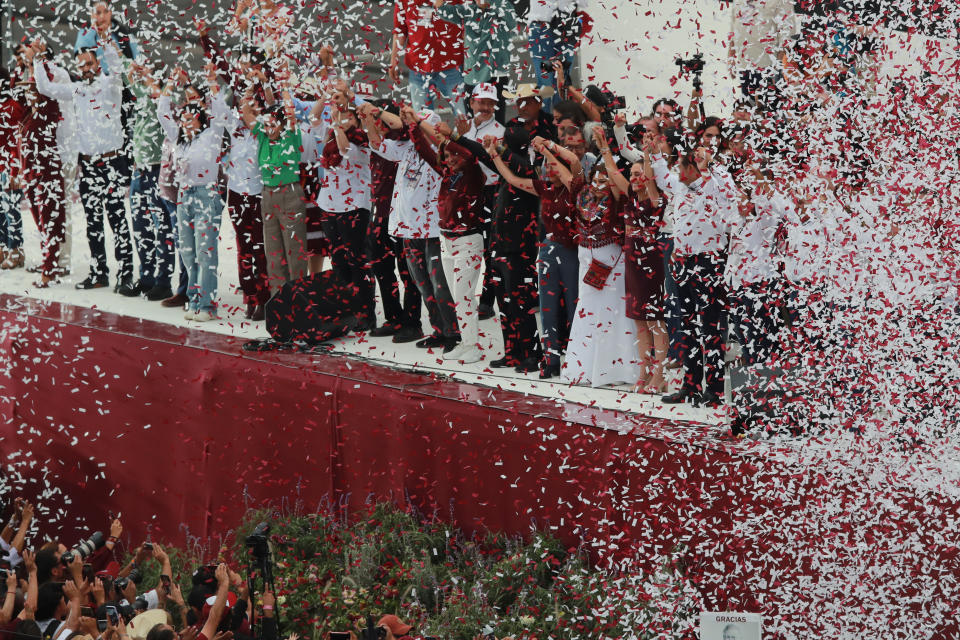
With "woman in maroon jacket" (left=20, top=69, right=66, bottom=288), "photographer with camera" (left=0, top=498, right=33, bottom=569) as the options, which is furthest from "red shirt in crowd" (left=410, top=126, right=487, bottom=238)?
"woman in maroon jacket" (left=20, top=69, right=66, bottom=288)

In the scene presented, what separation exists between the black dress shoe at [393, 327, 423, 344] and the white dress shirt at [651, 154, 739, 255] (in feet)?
6.05

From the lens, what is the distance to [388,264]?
6.45m

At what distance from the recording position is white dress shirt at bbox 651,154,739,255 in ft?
16.3

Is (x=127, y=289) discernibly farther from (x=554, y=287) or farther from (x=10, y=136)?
(x=554, y=287)

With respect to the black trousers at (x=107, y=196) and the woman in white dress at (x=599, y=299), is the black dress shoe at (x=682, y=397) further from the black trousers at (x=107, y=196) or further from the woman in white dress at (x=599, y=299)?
the black trousers at (x=107, y=196)

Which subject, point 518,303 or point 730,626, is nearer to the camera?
point 730,626

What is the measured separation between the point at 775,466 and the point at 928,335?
0.83 m

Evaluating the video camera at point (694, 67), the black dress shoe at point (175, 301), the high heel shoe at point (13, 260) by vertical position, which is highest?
the video camera at point (694, 67)

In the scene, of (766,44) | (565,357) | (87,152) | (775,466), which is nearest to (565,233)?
(565,357)

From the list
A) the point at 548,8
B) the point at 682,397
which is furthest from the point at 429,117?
the point at 682,397

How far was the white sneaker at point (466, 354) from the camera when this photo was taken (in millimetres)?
5897

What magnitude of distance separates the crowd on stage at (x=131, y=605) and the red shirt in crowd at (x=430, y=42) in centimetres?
281

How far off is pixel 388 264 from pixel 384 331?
0.38 meters

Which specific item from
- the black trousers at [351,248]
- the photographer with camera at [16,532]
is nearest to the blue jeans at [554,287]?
the black trousers at [351,248]
